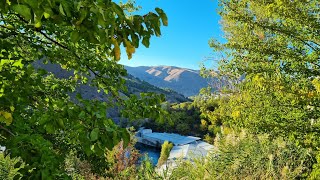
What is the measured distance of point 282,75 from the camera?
7.66m

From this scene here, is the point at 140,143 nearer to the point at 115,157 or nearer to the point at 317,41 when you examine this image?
the point at 115,157

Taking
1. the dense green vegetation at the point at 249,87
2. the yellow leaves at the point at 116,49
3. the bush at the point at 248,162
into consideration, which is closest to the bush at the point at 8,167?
the dense green vegetation at the point at 249,87

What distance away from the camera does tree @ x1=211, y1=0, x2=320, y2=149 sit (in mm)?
6977

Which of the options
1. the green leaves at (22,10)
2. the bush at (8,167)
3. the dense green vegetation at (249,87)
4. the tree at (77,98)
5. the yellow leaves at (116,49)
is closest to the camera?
the green leaves at (22,10)

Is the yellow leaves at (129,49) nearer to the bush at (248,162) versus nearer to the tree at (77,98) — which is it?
the tree at (77,98)

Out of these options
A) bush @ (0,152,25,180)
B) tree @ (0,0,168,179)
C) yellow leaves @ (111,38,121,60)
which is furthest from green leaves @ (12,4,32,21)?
bush @ (0,152,25,180)

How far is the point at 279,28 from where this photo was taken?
7.68 m

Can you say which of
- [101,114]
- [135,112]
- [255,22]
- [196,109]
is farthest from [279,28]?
[196,109]

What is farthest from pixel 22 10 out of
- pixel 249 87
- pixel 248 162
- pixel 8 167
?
pixel 249 87

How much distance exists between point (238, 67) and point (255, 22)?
126cm

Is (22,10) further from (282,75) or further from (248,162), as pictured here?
(282,75)

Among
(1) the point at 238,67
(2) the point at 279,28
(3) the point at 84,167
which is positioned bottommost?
(3) the point at 84,167

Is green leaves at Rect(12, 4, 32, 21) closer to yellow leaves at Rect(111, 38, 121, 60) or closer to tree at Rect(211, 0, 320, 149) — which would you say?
yellow leaves at Rect(111, 38, 121, 60)

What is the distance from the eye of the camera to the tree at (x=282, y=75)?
275 inches
